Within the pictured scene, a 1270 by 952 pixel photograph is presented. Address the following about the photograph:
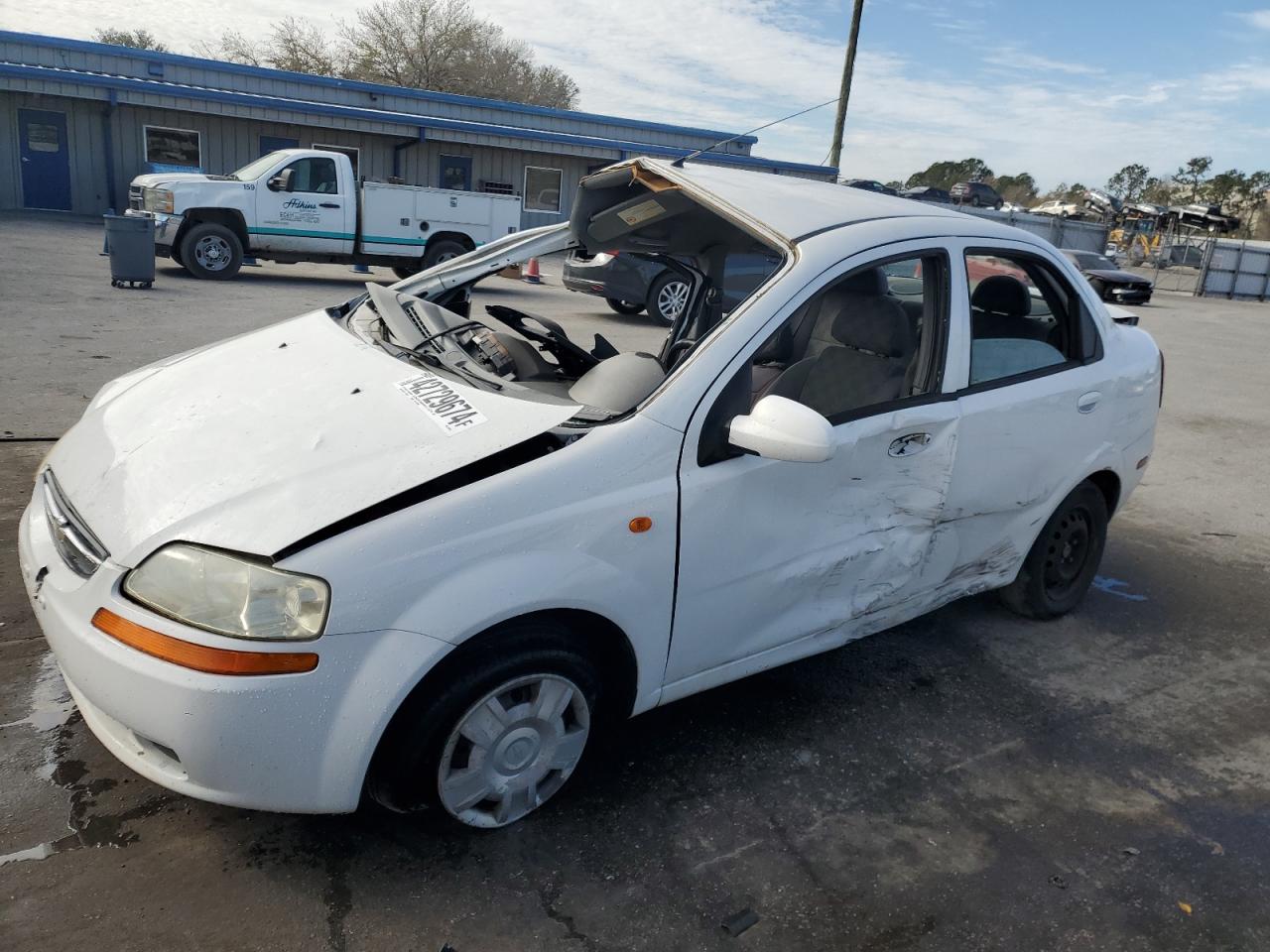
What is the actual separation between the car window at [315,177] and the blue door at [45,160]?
12.8m

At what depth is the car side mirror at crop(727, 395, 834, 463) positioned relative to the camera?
7.98 ft

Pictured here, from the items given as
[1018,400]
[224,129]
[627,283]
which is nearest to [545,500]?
[1018,400]

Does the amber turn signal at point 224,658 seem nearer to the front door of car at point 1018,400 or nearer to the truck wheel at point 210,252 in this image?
the front door of car at point 1018,400

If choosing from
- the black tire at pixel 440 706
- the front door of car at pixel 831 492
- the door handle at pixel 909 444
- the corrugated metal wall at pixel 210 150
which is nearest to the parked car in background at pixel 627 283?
the front door of car at pixel 831 492

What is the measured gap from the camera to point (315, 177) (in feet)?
47.6

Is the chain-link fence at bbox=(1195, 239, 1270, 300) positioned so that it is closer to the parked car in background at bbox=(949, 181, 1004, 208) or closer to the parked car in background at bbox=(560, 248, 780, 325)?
the parked car in background at bbox=(949, 181, 1004, 208)

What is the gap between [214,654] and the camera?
6.75ft

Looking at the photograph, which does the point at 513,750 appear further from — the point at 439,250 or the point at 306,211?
the point at 439,250

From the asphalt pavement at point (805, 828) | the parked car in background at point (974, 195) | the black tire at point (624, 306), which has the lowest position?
the asphalt pavement at point (805, 828)

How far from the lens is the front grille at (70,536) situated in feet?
7.55

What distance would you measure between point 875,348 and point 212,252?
1307cm

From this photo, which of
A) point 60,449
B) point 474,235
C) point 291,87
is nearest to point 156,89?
point 291,87

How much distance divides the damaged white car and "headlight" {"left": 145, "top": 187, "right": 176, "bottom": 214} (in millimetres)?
11488

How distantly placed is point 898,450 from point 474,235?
14083 millimetres
